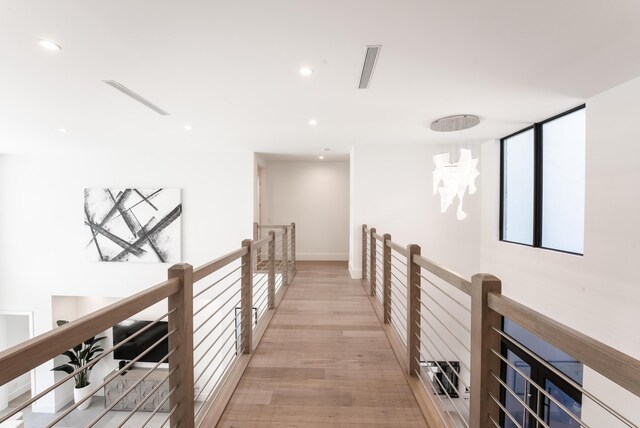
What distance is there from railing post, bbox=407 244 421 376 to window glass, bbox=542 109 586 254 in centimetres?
239

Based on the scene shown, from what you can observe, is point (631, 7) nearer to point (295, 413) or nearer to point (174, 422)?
point (295, 413)

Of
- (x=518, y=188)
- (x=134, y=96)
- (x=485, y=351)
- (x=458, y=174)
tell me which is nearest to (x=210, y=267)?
(x=485, y=351)

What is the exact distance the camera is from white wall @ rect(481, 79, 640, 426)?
8.47 feet

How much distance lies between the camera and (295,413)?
181cm

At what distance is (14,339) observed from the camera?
6352mm

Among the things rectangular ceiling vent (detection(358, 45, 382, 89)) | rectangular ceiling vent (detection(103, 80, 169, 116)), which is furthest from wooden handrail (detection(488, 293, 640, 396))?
Result: rectangular ceiling vent (detection(103, 80, 169, 116))

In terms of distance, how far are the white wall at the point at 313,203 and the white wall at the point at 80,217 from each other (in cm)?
168

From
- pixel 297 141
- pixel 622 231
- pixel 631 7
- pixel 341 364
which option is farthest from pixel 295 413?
pixel 297 141

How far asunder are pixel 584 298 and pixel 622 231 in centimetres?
81

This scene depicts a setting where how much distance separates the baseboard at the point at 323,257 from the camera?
7.28m

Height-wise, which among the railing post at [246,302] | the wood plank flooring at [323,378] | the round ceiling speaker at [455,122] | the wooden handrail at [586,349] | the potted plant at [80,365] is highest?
the round ceiling speaker at [455,122]

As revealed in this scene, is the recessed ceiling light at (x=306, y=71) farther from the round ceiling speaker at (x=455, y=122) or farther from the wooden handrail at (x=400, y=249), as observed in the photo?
the round ceiling speaker at (x=455, y=122)

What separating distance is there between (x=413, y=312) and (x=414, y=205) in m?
3.36

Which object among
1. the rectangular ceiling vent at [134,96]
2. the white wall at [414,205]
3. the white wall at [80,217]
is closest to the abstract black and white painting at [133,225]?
the white wall at [80,217]
